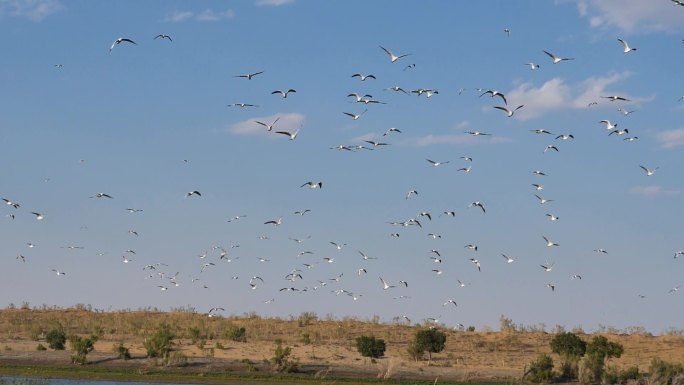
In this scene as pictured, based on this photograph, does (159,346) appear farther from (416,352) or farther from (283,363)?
(416,352)

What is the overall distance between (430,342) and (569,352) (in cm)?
835

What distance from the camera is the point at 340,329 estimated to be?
79188 mm

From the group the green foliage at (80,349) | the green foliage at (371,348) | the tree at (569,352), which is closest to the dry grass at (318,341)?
the green foliage at (371,348)

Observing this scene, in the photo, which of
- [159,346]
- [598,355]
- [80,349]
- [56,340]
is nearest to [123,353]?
[159,346]

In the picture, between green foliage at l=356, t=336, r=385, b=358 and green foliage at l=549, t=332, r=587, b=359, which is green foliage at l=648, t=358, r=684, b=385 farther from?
green foliage at l=356, t=336, r=385, b=358

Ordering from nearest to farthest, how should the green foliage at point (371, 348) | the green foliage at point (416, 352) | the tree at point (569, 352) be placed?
the tree at point (569, 352) < the green foliage at point (371, 348) < the green foliage at point (416, 352)

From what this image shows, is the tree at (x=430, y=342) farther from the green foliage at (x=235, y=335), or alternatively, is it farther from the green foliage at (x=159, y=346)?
the green foliage at (x=159, y=346)

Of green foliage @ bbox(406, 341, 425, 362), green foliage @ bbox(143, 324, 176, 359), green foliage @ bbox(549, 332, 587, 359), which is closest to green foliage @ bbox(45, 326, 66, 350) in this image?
green foliage @ bbox(143, 324, 176, 359)

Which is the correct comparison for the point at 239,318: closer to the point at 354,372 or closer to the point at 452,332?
the point at 452,332

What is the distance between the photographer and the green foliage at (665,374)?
54344mm

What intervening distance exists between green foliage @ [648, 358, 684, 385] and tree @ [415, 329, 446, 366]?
13.0m

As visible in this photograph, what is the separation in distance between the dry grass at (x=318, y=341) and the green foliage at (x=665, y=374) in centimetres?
798

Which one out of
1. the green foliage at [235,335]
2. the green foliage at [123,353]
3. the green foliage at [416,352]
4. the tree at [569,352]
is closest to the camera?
the tree at [569,352]

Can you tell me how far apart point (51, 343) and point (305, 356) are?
15122 mm
